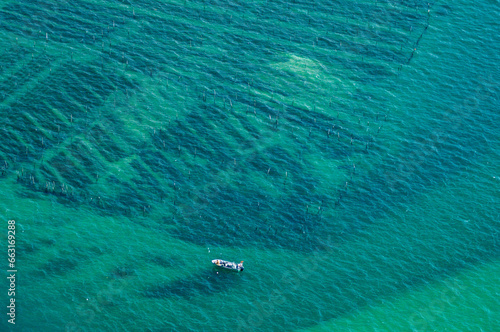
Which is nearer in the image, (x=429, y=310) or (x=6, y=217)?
(x=429, y=310)

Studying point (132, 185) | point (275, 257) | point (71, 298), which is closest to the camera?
point (71, 298)

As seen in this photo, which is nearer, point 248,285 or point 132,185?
point 248,285

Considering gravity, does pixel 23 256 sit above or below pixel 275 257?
below

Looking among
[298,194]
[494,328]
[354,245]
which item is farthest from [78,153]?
[494,328]

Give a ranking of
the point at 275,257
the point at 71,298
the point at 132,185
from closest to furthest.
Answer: the point at 71,298
the point at 275,257
the point at 132,185

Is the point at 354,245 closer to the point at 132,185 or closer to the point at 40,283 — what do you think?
the point at 132,185

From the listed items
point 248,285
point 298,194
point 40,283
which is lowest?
point 40,283

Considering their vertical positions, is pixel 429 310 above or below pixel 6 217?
above

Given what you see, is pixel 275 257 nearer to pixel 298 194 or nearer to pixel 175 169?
pixel 298 194

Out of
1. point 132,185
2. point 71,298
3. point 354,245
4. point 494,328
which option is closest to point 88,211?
point 132,185
